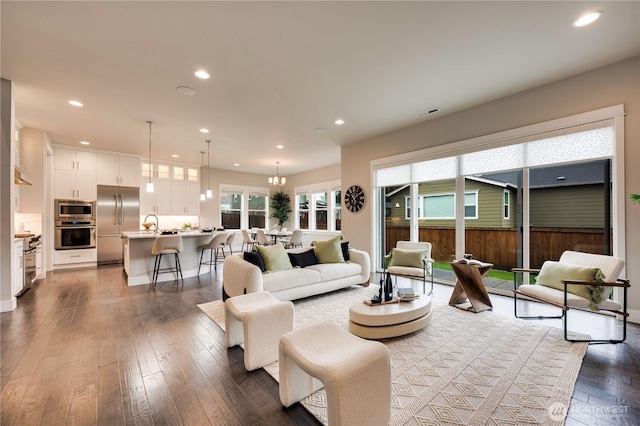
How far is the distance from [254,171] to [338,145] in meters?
4.45

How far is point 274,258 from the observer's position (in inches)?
153

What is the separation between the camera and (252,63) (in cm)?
307

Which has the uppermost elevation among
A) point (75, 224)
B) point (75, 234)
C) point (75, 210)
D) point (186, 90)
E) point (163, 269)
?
point (186, 90)

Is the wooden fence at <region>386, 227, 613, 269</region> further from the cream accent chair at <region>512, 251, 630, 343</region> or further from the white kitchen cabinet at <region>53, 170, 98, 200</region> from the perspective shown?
the white kitchen cabinet at <region>53, 170, 98, 200</region>

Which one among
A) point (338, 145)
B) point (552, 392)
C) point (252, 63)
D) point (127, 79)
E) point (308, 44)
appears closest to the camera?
point (552, 392)

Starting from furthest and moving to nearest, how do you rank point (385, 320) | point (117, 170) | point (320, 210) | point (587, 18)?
point (320, 210) < point (117, 170) < point (385, 320) < point (587, 18)

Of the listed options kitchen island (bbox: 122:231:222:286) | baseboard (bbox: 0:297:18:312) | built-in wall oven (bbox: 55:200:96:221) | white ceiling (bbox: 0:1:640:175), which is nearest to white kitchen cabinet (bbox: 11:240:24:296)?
baseboard (bbox: 0:297:18:312)

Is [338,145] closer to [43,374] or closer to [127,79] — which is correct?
[127,79]

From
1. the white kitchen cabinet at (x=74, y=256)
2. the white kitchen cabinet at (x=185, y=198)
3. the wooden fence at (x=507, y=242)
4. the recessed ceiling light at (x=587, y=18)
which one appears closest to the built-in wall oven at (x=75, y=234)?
the white kitchen cabinet at (x=74, y=256)

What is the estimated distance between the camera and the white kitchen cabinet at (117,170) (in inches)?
271

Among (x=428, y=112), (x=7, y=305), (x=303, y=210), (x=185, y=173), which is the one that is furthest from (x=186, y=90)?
(x=303, y=210)

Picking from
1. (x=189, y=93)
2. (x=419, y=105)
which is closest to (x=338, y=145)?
(x=419, y=105)

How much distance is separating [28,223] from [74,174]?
159 centimetres

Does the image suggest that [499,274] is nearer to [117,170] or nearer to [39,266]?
[39,266]
